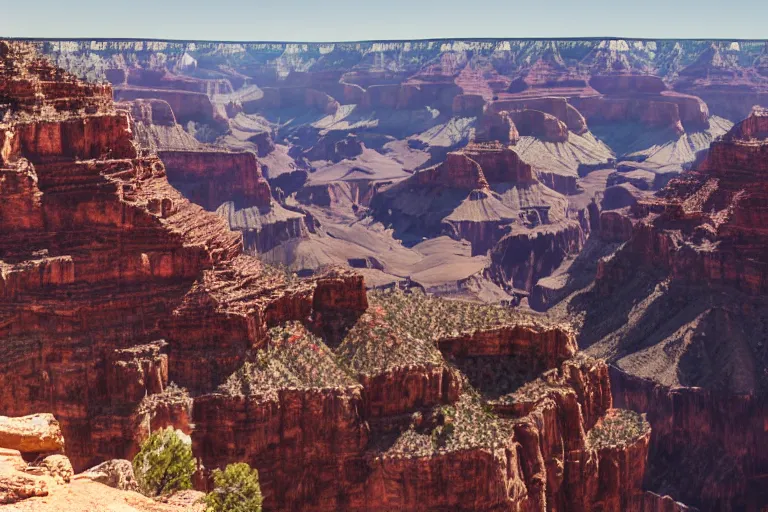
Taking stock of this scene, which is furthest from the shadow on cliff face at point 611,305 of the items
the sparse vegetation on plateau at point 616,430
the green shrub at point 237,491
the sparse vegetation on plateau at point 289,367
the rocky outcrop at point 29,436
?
the rocky outcrop at point 29,436

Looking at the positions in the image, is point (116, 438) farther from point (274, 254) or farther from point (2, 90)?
point (274, 254)

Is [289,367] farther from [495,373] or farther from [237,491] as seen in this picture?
[237,491]

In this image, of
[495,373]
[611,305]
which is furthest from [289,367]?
[611,305]

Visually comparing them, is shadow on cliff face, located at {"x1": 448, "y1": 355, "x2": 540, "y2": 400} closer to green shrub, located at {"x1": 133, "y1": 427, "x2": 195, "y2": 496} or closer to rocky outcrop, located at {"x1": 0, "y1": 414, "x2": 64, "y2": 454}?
green shrub, located at {"x1": 133, "y1": 427, "x2": 195, "y2": 496}

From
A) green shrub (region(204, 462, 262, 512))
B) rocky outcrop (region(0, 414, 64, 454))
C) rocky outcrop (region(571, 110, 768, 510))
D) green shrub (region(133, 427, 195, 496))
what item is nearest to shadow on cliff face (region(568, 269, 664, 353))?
rocky outcrop (region(571, 110, 768, 510))

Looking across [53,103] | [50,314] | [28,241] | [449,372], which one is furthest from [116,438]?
[53,103]
